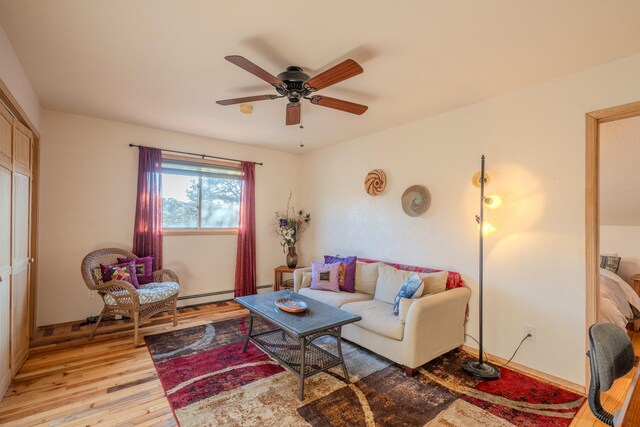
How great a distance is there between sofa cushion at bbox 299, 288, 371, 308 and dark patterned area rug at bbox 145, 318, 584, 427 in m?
0.57

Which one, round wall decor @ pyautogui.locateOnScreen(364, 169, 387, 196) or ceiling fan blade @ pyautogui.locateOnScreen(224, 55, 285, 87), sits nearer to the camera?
ceiling fan blade @ pyautogui.locateOnScreen(224, 55, 285, 87)

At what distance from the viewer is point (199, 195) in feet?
15.2

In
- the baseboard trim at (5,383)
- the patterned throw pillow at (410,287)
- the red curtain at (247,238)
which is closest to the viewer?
the baseboard trim at (5,383)

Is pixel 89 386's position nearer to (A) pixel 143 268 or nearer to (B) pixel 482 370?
(A) pixel 143 268


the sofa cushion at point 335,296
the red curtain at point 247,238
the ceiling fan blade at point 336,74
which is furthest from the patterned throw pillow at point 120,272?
the ceiling fan blade at point 336,74

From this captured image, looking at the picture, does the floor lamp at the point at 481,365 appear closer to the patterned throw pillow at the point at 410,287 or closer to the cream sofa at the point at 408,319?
the cream sofa at the point at 408,319

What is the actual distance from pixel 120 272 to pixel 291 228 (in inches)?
101

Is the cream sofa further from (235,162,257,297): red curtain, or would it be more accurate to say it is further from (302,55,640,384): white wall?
(235,162,257,297): red curtain

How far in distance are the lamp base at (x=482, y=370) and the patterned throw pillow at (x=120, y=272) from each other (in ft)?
12.1

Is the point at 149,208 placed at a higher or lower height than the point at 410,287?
higher

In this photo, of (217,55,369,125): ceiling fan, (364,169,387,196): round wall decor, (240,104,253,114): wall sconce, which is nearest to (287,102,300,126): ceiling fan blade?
(217,55,369,125): ceiling fan

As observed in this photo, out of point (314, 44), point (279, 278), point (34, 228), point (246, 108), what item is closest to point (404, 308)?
point (314, 44)

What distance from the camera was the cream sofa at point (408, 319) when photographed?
2576mm

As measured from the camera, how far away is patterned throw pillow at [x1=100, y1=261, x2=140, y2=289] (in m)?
3.38
